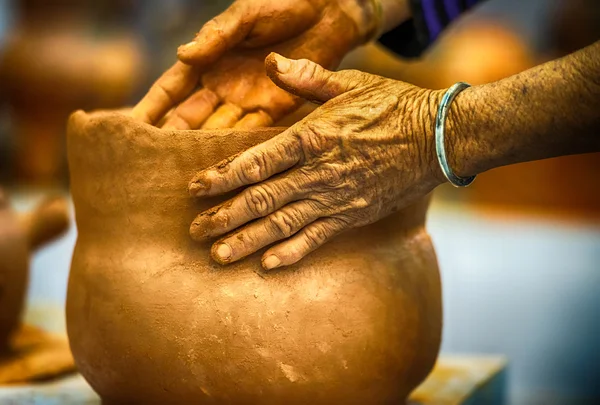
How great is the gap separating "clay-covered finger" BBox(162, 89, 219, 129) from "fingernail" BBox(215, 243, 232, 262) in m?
0.39

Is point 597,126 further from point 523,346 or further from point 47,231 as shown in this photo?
point 523,346

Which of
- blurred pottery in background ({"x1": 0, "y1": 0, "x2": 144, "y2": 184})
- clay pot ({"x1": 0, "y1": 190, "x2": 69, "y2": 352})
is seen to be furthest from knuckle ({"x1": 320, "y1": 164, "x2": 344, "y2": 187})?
blurred pottery in background ({"x1": 0, "y1": 0, "x2": 144, "y2": 184})

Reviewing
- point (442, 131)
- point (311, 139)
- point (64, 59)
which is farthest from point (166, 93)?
point (64, 59)

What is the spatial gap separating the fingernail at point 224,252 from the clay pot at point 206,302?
0.04m

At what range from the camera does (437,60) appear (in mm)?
4832

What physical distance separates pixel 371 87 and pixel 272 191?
28 cm

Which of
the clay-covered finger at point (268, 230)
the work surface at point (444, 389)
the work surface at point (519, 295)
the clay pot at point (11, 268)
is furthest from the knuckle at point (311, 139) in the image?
the clay pot at point (11, 268)

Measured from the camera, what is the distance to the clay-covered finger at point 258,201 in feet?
4.63

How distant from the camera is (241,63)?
1.80 metres

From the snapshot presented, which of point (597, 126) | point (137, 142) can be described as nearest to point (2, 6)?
point (137, 142)

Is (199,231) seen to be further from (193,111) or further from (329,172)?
(193,111)

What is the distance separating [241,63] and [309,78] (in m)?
0.38

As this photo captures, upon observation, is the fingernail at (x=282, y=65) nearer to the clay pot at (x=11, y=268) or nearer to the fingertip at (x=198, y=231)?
the fingertip at (x=198, y=231)

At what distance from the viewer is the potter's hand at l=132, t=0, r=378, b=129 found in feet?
5.55
